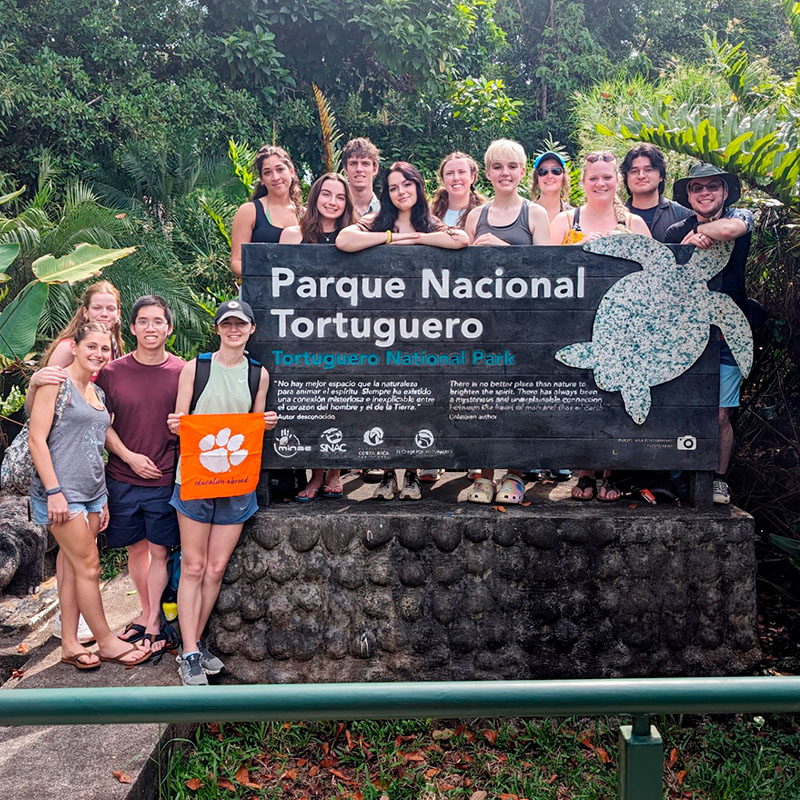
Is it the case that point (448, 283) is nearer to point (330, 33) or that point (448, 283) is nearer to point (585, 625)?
point (585, 625)

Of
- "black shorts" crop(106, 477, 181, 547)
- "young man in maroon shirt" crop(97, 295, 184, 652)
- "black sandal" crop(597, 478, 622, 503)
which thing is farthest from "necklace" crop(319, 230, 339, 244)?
"black sandal" crop(597, 478, 622, 503)

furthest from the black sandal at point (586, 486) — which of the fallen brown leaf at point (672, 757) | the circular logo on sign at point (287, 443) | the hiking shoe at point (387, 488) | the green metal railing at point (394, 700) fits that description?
the green metal railing at point (394, 700)

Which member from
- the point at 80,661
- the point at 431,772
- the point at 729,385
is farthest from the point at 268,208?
the point at 431,772

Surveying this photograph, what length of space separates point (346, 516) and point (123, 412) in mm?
1159

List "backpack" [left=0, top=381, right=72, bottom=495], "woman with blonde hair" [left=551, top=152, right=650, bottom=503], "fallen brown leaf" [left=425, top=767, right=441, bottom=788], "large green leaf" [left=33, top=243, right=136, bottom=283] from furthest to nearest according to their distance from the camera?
"backpack" [left=0, top=381, right=72, bottom=495] → "large green leaf" [left=33, top=243, right=136, bottom=283] → "woman with blonde hair" [left=551, top=152, right=650, bottom=503] → "fallen brown leaf" [left=425, top=767, right=441, bottom=788]

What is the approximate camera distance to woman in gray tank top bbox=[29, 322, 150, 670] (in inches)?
138

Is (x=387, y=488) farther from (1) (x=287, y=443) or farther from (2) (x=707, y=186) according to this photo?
(2) (x=707, y=186)

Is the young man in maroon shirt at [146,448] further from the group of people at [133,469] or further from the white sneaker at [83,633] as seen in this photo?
the white sneaker at [83,633]

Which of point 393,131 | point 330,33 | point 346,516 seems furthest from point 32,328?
point 393,131

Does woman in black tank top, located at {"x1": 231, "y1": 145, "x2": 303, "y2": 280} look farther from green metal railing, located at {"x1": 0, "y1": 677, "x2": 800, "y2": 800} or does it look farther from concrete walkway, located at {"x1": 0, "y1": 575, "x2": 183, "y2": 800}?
green metal railing, located at {"x1": 0, "y1": 677, "x2": 800, "y2": 800}

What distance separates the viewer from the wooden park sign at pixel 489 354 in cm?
375

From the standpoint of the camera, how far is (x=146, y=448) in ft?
12.5

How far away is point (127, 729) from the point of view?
10.7 ft

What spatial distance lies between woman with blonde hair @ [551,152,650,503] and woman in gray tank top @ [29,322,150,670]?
223 cm
